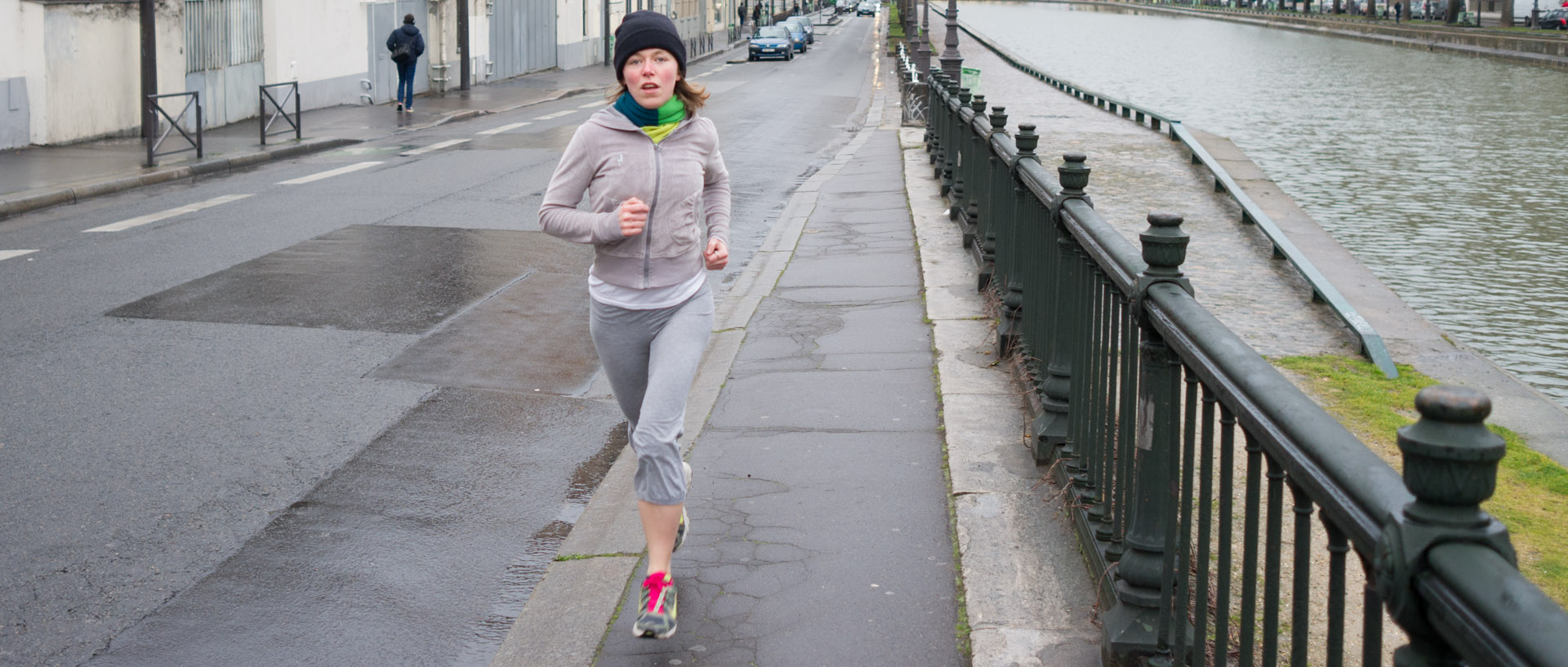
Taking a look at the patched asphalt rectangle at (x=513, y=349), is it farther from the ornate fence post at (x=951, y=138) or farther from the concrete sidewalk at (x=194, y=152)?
the concrete sidewalk at (x=194, y=152)

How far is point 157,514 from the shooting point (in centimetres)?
526

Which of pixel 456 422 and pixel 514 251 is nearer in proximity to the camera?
pixel 456 422

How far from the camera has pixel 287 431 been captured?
6375 millimetres

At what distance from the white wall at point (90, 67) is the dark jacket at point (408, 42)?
5.10m

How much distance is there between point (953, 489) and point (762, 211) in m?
9.84

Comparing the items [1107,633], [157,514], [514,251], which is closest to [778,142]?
[514,251]

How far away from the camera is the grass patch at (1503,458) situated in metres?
4.85

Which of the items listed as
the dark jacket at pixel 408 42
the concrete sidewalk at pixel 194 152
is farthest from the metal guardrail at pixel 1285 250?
the dark jacket at pixel 408 42

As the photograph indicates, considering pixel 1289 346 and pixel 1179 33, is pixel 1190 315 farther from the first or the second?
pixel 1179 33

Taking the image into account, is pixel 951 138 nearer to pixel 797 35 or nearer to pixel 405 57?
pixel 405 57

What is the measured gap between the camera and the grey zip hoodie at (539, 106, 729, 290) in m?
4.05

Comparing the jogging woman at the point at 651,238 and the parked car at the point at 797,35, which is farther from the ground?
the parked car at the point at 797,35

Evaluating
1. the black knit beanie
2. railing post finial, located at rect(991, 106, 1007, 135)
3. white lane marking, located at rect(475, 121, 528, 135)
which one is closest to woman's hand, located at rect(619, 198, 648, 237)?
the black knit beanie

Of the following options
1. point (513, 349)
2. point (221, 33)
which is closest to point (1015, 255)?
point (513, 349)
